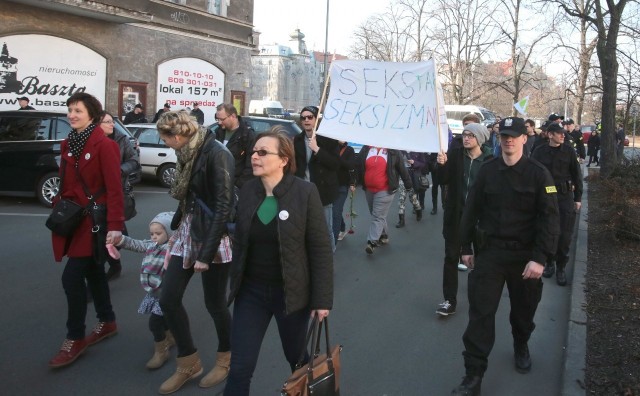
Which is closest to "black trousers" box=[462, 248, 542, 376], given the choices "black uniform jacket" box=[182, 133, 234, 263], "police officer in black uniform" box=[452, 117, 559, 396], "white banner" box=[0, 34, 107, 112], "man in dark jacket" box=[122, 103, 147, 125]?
"police officer in black uniform" box=[452, 117, 559, 396]

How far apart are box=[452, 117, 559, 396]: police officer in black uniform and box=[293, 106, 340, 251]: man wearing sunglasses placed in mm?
2352

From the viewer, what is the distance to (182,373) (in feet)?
12.6

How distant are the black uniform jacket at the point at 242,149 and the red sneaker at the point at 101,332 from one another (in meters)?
2.00

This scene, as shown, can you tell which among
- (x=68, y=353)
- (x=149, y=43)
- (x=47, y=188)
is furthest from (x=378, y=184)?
(x=149, y=43)

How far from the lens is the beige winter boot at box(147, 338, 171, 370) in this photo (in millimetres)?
4113

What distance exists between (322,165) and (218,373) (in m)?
2.80

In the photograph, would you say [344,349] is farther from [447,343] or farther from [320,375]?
[320,375]

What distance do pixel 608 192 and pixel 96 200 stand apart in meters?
7.79

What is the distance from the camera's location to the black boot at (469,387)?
380cm

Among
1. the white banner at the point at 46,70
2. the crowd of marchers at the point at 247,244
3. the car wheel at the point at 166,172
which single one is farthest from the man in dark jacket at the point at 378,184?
the white banner at the point at 46,70

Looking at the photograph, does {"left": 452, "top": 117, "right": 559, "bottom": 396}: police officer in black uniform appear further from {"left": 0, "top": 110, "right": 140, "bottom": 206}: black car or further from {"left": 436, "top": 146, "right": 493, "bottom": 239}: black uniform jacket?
{"left": 0, "top": 110, "right": 140, "bottom": 206}: black car

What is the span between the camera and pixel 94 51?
66.0ft

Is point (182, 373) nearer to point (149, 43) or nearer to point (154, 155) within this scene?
point (154, 155)

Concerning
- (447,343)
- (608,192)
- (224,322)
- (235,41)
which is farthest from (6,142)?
(235,41)
